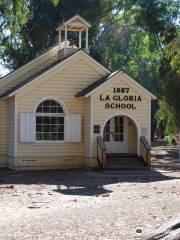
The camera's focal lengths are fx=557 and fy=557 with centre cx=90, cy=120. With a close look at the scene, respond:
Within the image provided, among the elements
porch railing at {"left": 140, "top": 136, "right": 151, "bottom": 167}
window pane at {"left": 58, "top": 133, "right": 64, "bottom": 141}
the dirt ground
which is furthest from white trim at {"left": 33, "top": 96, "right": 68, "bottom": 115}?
porch railing at {"left": 140, "top": 136, "right": 151, "bottom": 167}

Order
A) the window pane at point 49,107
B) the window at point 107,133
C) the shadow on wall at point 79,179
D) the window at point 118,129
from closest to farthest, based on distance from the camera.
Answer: the shadow on wall at point 79,179
the window pane at point 49,107
the window at point 107,133
the window at point 118,129

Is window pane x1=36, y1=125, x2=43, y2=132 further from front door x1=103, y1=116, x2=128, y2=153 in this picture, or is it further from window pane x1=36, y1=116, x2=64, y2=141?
front door x1=103, y1=116, x2=128, y2=153

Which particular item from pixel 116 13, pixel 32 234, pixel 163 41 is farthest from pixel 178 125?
pixel 32 234

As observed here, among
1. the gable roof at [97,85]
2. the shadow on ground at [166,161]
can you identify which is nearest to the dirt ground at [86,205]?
the gable roof at [97,85]

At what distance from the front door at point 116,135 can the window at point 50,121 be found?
2.41m

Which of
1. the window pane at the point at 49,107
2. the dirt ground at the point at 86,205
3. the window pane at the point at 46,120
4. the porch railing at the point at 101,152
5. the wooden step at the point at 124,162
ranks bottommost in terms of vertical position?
the dirt ground at the point at 86,205

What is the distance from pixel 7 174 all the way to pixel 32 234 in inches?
530

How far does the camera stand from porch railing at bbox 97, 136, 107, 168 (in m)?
24.0

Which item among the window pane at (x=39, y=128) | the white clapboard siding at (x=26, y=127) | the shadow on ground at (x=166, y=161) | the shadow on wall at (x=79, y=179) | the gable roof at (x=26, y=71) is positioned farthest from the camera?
the shadow on ground at (x=166, y=161)

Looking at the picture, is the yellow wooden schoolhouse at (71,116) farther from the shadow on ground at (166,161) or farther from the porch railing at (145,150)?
the shadow on ground at (166,161)

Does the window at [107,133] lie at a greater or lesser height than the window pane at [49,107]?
lesser

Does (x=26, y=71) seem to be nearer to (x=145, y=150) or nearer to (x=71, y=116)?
(x=71, y=116)

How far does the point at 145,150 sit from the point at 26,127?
17.8 feet

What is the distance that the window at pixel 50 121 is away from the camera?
25.2m
